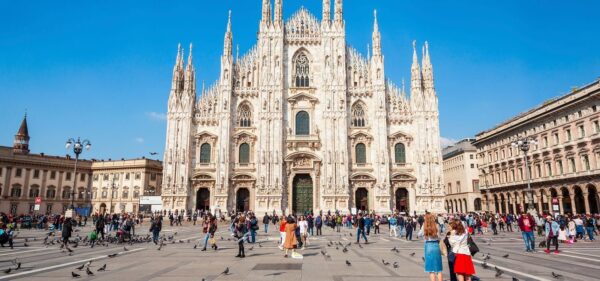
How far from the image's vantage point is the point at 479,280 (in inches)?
364

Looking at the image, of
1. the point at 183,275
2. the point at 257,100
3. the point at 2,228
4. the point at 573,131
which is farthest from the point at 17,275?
the point at 573,131

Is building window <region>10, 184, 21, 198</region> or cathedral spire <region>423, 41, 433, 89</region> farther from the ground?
cathedral spire <region>423, 41, 433, 89</region>

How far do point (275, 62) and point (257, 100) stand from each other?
477cm

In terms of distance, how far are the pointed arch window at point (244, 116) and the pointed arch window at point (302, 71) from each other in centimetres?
640

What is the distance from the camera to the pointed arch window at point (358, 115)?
147 ft

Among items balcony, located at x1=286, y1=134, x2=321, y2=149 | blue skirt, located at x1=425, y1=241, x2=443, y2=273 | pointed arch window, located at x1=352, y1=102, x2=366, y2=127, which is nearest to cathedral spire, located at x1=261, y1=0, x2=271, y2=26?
balcony, located at x1=286, y1=134, x2=321, y2=149

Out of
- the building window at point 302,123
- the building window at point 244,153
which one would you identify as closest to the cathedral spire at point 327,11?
the building window at point 302,123

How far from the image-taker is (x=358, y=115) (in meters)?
45.1

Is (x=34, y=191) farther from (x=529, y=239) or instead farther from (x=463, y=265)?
(x=463, y=265)

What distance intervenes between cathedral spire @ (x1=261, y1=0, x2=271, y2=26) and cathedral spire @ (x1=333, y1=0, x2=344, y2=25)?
7.65m

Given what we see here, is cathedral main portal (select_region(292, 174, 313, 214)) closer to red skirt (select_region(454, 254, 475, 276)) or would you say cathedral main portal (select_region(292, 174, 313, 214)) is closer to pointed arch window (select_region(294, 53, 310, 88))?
pointed arch window (select_region(294, 53, 310, 88))

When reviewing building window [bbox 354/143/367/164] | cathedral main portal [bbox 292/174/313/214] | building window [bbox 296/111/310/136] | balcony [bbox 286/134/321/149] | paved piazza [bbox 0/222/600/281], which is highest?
building window [bbox 296/111/310/136]

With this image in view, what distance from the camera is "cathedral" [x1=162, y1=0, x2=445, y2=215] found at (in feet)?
139

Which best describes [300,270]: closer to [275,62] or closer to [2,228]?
[2,228]
